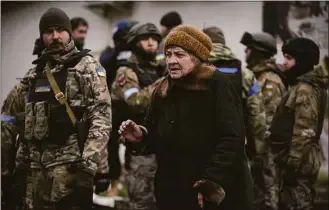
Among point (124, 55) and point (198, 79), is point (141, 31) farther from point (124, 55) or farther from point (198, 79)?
point (198, 79)

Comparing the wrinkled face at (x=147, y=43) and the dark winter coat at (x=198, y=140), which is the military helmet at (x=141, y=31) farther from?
the dark winter coat at (x=198, y=140)

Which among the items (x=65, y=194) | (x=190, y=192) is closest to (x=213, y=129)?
(x=190, y=192)

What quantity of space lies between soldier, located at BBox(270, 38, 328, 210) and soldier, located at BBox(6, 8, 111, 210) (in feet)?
5.47

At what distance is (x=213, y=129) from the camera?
3105 mm

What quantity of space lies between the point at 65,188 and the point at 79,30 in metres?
1.81

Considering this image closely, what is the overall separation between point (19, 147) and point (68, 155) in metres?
0.48

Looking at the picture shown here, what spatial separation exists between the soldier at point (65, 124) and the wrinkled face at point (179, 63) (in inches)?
25.7

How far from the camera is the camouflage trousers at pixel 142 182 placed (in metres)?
4.73

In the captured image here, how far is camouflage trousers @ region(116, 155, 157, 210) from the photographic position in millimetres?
4734

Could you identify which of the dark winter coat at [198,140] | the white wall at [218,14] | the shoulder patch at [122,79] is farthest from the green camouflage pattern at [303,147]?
the dark winter coat at [198,140]

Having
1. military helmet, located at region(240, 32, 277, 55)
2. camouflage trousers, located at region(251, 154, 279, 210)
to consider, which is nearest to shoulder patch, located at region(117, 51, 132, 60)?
military helmet, located at region(240, 32, 277, 55)

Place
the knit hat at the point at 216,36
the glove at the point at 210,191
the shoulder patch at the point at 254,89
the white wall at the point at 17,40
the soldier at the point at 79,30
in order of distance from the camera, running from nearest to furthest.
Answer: the glove at the point at 210,191 → the white wall at the point at 17,40 → the knit hat at the point at 216,36 → the shoulder patch at the point at 254,89 → the soldier at the point at 79,30

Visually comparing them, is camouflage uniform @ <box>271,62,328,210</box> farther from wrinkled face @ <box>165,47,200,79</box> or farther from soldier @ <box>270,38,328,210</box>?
wrinkled face @ <box>165,47,200,79</box>

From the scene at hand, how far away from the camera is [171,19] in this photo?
5.80m
